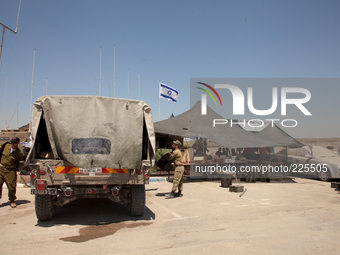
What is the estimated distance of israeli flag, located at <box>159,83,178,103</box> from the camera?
18.0 m

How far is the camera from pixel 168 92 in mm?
18484

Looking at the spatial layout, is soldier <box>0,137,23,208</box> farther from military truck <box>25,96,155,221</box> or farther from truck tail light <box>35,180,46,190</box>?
truck tail light <box>35,180,46,190</box>

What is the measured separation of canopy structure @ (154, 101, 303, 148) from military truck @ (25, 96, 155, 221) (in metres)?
7.35

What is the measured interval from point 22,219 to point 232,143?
953 centimetres

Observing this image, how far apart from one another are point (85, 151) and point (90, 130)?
0.42 metres

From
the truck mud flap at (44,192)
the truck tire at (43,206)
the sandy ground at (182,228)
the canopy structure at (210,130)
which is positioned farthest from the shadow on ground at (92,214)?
the canopy structure at (210,130)

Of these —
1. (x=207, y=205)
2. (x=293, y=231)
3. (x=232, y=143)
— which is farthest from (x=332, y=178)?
(x=293, y=231)

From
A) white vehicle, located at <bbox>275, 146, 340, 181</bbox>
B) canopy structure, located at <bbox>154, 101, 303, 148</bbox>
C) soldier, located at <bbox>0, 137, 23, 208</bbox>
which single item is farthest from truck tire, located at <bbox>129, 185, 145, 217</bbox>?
white vehicle, located at <bbox>275, 146, 340, 181</bbox>

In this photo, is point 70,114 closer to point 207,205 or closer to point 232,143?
point 207,205

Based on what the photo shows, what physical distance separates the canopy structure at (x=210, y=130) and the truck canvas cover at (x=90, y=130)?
730cm

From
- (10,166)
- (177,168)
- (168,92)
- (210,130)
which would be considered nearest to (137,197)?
(177,168)

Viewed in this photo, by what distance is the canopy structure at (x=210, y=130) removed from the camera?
1314 cm

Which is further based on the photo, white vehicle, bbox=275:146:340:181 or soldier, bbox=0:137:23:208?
white vehicle, bbox=275:146:340:181

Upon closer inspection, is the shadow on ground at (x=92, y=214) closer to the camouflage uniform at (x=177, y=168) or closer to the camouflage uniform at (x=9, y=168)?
the camouflage uniform at (x=9, y=168)
